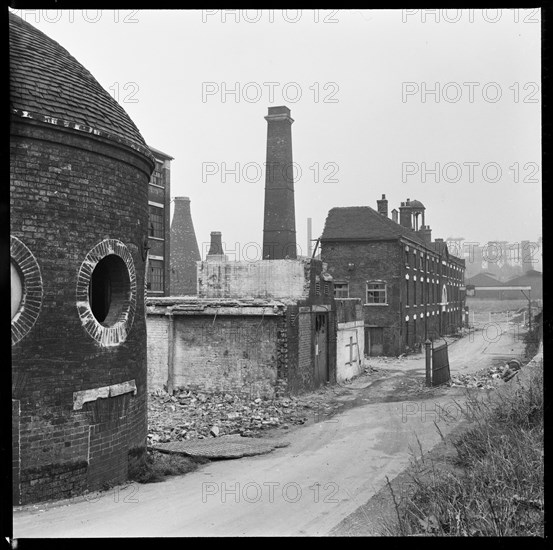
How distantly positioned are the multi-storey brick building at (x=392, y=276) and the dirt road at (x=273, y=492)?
1067 centimetres

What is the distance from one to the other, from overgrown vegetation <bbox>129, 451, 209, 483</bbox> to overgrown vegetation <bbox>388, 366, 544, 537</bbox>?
179 inches

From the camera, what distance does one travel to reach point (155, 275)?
1059 inches

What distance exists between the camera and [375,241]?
26750mm

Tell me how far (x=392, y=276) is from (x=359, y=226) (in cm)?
311

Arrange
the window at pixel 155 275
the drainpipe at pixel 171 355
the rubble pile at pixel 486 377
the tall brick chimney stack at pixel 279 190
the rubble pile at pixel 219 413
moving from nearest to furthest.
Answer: the rubble pile at pixel 219 413
the drainpipe at pixel 171 355
the rubble pile at pixel 486 377
the tall brick chimney stack at pixel 279 190
the window at pixel 155 275

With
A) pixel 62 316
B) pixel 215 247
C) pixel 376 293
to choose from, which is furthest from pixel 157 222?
pixel 62 316

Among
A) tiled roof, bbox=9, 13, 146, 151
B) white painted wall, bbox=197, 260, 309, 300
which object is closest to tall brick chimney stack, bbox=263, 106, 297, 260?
white painted wall, bbox=197, 260, 309, 300

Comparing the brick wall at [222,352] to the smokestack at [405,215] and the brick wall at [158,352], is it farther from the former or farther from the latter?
the smokestack at [405,215]

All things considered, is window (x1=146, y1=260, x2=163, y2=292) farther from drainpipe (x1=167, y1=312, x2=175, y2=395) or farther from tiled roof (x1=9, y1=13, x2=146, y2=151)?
tiled roof (x1=9, y1=13, x2=146, y2=151)

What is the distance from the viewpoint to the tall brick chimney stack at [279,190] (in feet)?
76.4

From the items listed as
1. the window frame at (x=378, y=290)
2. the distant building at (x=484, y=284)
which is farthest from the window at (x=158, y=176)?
the distant building at (x=484, y=284)

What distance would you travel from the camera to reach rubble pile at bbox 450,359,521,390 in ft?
65.6

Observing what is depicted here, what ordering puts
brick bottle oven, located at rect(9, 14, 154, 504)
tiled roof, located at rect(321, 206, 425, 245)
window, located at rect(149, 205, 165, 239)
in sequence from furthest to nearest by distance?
tiled roof, located at rect(321, 206, 425, 245) < window, located at rect(149, 205, 165, 239) < brick bottle oven, located at rect(9, 14, 154, 504)

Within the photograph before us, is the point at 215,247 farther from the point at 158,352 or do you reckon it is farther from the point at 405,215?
the point at 405,215
